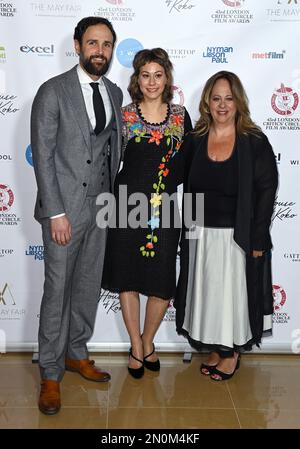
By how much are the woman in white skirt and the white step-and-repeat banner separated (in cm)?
35

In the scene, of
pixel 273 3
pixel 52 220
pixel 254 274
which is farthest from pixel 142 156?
pixel 273 3


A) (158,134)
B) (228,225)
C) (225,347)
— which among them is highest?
(158,134)

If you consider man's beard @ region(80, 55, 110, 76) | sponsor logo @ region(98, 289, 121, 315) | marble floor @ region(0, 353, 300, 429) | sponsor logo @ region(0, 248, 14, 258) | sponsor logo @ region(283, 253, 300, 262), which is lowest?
marble floor @ region(0, 353, 300, 429)

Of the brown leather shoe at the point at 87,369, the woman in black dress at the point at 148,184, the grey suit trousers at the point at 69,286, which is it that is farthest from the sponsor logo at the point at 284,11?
the brown leather shoe at the point at 87,369

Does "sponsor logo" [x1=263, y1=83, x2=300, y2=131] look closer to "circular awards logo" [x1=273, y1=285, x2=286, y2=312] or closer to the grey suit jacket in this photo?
"circular awards logo" [x1=273, y1=285, x2=286, y2=312]

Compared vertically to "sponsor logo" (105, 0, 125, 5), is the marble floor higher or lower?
lower

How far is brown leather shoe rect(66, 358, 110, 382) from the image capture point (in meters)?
3.35

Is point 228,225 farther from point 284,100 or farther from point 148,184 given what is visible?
point 284,100

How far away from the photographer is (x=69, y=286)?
3123 millimetres

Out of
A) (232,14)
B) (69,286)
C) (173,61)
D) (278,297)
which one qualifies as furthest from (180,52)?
(278,297)

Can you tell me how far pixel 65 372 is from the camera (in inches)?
136

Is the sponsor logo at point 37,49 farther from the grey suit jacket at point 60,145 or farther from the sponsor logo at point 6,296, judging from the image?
the sponsor logo at point 6,296

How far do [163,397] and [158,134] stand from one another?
4.31 feet

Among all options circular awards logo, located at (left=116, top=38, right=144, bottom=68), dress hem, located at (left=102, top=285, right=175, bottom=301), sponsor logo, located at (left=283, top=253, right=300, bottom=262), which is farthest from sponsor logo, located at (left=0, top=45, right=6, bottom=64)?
sponsor logo, located at (left=283, top=253, right=300, bottom=262)
